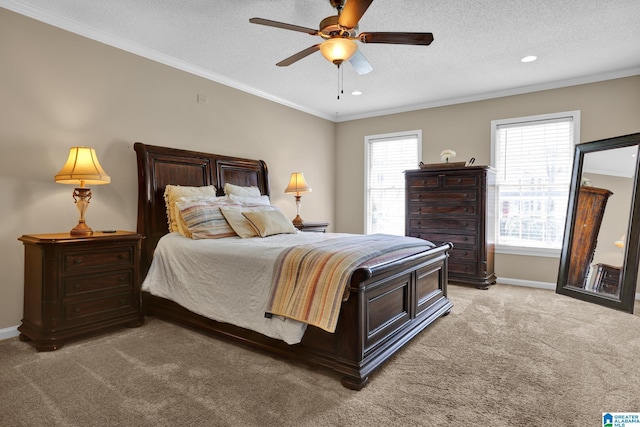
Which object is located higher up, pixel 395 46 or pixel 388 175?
pixel 395 46

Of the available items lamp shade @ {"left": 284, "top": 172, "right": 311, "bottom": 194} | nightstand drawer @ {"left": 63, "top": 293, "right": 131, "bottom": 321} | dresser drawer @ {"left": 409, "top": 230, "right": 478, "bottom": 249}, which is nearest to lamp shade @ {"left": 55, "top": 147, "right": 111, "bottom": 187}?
nightstand drawer @ {"left": 63, "top": 293, "right": 131, "bottom": 321}

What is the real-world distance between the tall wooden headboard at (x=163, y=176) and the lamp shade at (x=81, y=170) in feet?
2.17

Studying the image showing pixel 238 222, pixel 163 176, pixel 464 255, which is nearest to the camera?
pixel 238 222

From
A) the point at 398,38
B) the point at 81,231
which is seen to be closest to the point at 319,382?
the point at 81,231

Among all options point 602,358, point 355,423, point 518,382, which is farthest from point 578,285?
point 355,423

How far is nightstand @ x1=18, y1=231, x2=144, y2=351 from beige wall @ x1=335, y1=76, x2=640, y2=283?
13.3 ft

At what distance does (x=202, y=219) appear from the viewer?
127 inches

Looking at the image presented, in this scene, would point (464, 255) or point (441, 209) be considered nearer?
point (464, 255)

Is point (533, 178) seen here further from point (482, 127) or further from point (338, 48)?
point (338, 48)

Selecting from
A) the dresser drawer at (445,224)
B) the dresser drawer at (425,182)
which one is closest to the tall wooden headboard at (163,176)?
the dresser drawer at (425,182)

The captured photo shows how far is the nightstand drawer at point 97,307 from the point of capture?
2698 mm

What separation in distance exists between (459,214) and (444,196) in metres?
0.31

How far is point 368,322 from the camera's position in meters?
2.19

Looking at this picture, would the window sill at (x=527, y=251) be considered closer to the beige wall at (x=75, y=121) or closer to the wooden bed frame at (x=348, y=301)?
the wooden bed frame at (x=348, y=301)
